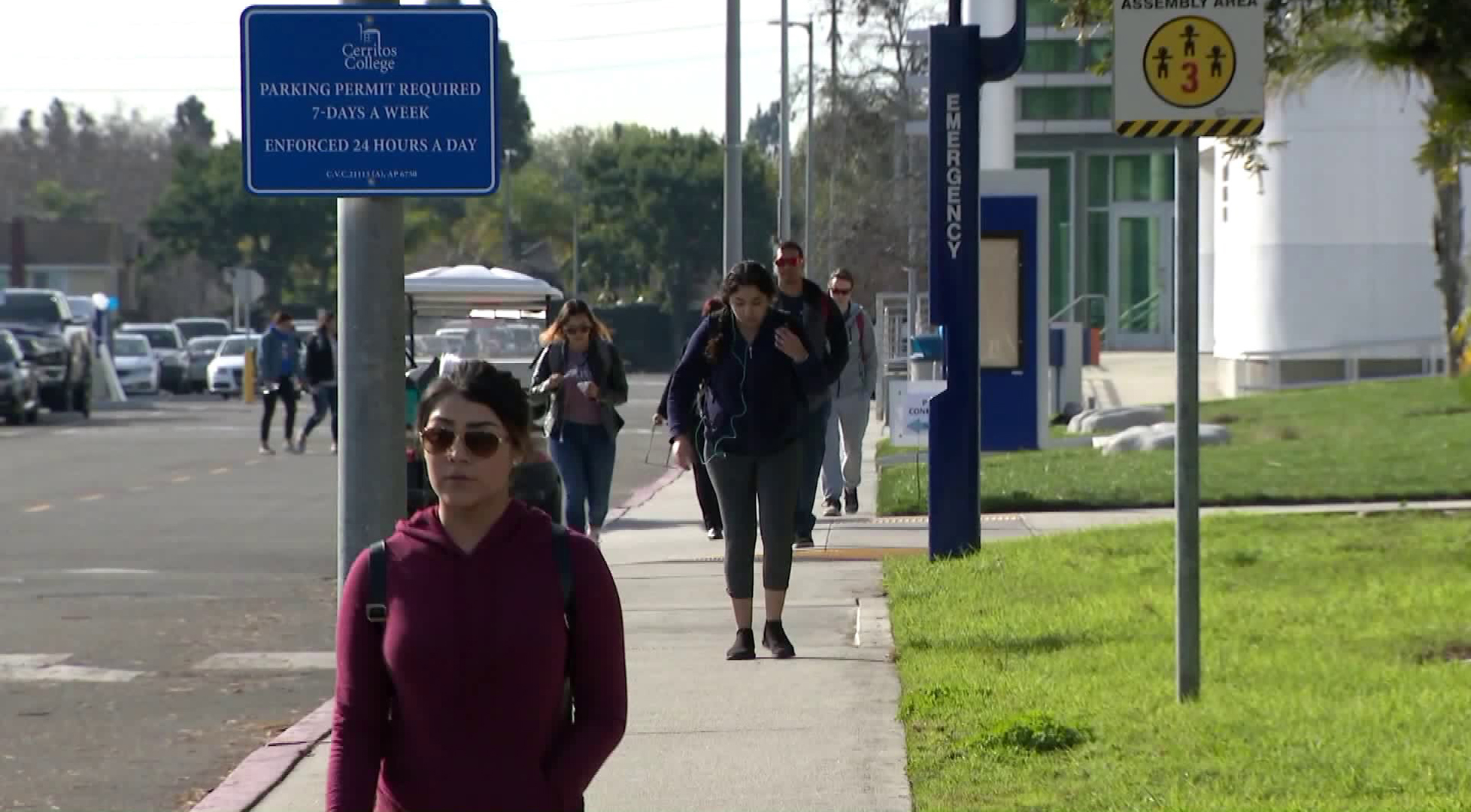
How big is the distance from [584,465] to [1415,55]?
5.83 meters

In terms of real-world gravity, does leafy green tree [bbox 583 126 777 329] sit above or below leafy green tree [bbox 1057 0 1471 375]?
above

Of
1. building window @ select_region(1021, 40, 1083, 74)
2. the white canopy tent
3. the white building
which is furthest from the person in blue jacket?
building window @ select_region(1021, 40, 1083, 74)

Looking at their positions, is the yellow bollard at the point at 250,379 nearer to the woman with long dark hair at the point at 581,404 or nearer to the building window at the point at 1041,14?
the building window at the point at 1041,14

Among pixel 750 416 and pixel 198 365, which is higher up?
pixel 198 365

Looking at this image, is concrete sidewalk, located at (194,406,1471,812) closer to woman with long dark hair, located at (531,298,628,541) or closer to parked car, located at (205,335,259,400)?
woman with long dark hair, located at (531,298,628,541)

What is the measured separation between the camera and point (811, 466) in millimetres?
13195

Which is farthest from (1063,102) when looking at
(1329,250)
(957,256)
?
(957,256)

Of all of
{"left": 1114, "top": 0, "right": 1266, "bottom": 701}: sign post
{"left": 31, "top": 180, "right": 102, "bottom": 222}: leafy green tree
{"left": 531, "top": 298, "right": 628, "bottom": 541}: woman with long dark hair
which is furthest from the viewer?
{"left": 31, "top": 180, "right": 102, "bottom": 222}: leafy green tree

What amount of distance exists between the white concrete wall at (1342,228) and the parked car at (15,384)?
19413 millimetres

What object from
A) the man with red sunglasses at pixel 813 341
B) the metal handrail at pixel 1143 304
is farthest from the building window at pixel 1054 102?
the man with red sunglasses at pixel 813 341

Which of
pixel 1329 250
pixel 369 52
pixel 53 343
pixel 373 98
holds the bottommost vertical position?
pixel 53 343

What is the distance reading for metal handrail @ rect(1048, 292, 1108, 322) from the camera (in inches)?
1804

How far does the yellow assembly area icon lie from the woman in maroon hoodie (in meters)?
4.33

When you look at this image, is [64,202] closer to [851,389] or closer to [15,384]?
[15,384]
